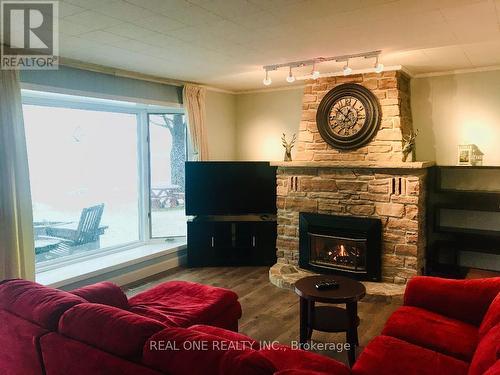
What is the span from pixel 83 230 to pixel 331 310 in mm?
3202

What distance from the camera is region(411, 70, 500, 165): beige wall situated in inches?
179

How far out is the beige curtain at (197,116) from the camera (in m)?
5.40

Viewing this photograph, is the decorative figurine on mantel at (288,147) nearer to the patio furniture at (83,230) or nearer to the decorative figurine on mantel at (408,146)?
the decorative figurine on mantel at (408,146)

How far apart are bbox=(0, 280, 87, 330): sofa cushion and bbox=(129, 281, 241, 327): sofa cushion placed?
774mm

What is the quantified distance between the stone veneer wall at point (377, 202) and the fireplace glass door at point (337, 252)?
0.26m

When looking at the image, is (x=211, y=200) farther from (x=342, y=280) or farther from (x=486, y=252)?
(x=486, y=252)

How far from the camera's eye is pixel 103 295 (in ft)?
8.91

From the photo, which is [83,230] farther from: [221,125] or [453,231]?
[453,231]

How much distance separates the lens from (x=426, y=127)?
195 inches

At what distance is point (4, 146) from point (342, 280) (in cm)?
308

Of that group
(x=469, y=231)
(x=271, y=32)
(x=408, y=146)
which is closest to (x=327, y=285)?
(x=271, y=32)

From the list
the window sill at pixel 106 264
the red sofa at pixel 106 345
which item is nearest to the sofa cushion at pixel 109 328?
the red sofa at pixel 106 345

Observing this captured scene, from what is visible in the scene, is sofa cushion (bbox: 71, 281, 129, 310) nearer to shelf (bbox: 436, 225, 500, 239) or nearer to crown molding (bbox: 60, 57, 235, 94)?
crown molding (bbox: 60, 57, 235, 94)

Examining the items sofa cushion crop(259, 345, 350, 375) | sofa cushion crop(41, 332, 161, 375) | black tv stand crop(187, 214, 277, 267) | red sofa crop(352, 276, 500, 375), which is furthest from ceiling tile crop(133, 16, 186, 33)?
black tv stand crop(187, 214, 277, 267)
